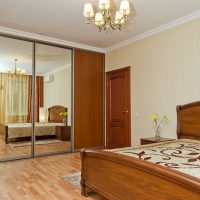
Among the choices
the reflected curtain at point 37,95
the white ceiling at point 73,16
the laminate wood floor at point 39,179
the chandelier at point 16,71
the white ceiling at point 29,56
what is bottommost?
A: the laminate wood floor at point 39,179

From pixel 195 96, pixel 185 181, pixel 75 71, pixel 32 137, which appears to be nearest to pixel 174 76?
pixel 195 96

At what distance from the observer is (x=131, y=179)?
2068mm

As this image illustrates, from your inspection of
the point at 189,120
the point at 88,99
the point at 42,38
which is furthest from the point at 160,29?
the point at 42,38

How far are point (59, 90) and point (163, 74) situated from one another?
2507 mm

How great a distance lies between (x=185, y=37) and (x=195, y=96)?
1147 millimetres

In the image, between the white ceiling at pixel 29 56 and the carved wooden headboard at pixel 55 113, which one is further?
the carved wooden headboard at pixel 55 113

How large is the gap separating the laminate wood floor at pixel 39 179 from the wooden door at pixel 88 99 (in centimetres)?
100

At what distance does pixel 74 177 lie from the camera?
11.1 ft

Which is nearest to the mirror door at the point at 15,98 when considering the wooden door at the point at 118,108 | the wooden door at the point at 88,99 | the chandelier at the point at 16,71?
Result: the chandelier at the point at 16,71

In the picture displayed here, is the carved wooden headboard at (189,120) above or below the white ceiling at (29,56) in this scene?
below

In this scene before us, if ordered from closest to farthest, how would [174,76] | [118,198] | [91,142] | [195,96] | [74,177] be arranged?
[118,198] → [74,177] → [195,96] → [174,76] → [91,142]

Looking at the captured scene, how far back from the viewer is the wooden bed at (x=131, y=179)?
1598 mm

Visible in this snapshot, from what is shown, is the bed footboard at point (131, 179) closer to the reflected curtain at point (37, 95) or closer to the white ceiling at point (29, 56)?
the reflected curtain at point (37, 95)

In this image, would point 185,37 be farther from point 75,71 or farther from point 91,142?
point 91,142
